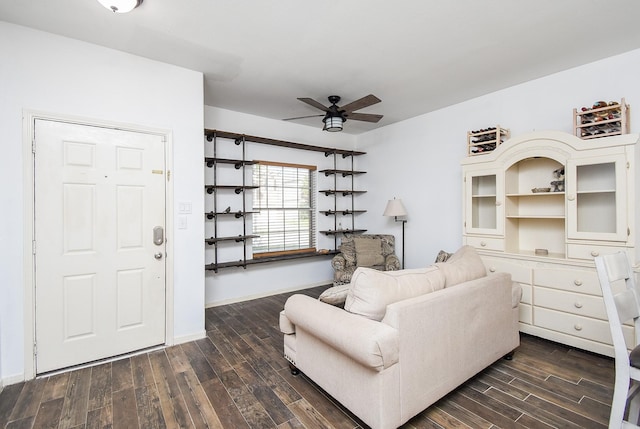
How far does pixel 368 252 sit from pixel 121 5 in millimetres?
4067

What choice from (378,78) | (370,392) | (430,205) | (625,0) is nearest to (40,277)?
(370,392)

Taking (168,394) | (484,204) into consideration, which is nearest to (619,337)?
(484,204)

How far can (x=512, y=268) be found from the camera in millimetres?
3248

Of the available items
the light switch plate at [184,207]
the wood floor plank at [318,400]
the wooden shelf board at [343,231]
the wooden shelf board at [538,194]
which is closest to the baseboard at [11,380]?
the light switch plate at [184,207]

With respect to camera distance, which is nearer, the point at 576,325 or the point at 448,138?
the point at 576,325

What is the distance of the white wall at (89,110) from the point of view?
238 cm

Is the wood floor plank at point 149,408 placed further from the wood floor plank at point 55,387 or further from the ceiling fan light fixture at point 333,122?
the ceiling fan light fixture at point 333,122

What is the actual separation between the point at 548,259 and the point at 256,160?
3803mm

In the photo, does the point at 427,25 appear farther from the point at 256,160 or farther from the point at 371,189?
the point at 371,189

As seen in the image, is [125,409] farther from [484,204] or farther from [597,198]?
[597,198]

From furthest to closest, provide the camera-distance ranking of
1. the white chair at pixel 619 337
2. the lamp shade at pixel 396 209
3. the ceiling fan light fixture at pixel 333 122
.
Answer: the lamp shade at pixel 396 209
the ceiling fan light fixture at pixel 333 122
the white chair at pixel 619 337

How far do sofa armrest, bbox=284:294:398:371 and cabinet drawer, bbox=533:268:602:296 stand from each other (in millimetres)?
2258

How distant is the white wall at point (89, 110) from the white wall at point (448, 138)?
3.18 metres

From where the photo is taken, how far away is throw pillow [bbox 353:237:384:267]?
15.8 ft
